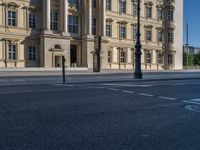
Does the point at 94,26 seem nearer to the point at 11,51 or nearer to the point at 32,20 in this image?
the point at 32,20

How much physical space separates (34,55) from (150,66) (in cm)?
2453

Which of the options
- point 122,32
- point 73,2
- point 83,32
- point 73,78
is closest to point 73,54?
point 83,32

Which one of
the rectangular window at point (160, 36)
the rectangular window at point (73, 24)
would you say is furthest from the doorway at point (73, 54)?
the rectangular window at point (160, 36)

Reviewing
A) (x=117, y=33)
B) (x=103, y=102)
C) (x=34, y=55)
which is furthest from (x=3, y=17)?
(x=103, y=102)

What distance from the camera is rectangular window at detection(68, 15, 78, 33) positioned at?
51.5 metres

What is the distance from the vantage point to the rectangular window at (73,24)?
5148cm

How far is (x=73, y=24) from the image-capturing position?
171 ft

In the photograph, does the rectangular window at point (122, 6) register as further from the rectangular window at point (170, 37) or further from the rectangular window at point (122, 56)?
the rectangular window at point (170, 37)

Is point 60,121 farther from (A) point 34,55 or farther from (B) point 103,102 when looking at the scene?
(A) point 34,55

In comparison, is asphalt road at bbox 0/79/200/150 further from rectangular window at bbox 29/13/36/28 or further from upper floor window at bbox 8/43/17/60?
rectangular window at bbox 29/13/36/28

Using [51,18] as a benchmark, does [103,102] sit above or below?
below

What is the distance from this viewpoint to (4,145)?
529cm

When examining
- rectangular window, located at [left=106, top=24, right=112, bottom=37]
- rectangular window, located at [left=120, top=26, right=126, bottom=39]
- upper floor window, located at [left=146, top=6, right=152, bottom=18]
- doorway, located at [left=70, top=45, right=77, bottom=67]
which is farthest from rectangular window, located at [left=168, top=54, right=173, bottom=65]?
doorway, located at [left=70, top=45, right=77, bottom=67]

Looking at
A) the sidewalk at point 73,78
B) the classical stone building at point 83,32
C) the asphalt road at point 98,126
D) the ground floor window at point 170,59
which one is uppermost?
the classical stone building at point 83,32
